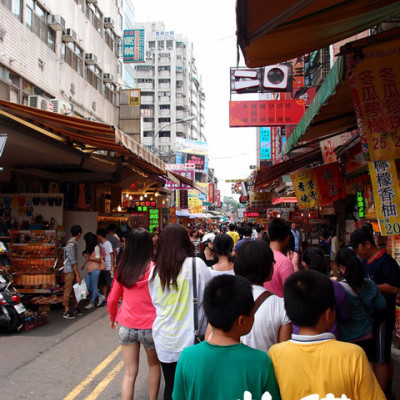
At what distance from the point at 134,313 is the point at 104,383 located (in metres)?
1.69

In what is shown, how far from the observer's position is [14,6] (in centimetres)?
1257

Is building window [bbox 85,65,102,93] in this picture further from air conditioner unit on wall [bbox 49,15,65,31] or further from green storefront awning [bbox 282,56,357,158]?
green storefront awning [bbox 282,56,357,158]

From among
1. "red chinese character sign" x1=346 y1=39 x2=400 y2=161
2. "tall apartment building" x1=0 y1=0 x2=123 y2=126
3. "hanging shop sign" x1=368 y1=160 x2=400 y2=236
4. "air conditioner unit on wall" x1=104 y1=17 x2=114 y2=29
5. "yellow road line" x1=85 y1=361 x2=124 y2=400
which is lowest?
"yellow road line" x1=85 y1=361 x2=124 y2=400

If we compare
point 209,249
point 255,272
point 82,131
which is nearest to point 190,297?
point 255,272

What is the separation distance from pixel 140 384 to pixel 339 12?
4.60 m

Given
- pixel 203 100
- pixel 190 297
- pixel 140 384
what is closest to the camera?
pixel 190 297

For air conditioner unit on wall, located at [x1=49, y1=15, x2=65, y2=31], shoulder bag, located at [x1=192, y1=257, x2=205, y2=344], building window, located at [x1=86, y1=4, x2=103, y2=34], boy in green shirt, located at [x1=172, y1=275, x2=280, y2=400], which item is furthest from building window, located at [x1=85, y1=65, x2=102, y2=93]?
boy in green shirt, located at [x1=172, y1=275, x2=280, y2=400]

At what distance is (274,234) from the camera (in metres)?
4.27

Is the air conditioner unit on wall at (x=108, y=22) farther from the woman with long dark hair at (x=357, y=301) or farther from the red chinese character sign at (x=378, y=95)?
the woman with long dark hair at (x=357, y=301)

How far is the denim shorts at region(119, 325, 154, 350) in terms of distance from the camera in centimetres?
375

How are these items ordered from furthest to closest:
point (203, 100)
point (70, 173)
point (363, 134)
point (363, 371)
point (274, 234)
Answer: point (203, 100) < point (70, 173) < point (274, 234) < point (363, 134) < point (363, 371)

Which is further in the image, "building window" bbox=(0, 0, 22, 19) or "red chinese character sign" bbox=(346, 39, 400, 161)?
"building window" bbox=(0, 0, 22, 19)

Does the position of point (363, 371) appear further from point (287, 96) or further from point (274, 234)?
point (287, 96)

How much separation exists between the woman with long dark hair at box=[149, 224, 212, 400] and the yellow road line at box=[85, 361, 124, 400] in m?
1.54
